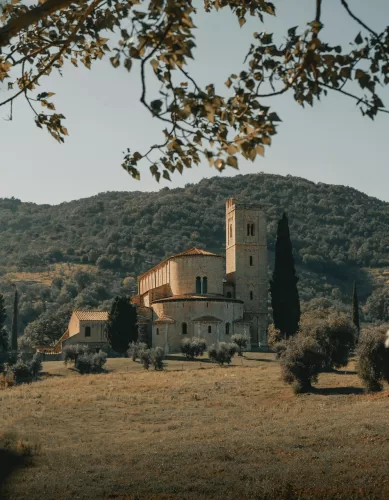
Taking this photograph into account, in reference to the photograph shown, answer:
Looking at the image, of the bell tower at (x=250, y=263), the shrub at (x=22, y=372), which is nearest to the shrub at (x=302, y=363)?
the shrub at (x=22, y=372)

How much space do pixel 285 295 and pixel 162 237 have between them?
86134 millimetres

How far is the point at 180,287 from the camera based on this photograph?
64.9 meters

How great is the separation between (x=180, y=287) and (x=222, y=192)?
121098 mm

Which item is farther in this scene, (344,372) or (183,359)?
(183,359)

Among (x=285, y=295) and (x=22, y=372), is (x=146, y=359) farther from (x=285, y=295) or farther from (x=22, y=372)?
(x=285, y=295)

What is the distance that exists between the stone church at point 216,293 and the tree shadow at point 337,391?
915 inches

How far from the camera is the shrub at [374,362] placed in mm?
35938

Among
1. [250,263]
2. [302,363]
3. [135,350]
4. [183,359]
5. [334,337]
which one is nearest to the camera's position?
[302,363]

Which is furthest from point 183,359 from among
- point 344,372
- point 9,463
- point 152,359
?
point 9,463

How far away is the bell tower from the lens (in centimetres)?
6619

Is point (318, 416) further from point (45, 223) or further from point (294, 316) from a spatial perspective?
point (45, 223)

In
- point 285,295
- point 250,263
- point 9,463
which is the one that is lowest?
point 9,463

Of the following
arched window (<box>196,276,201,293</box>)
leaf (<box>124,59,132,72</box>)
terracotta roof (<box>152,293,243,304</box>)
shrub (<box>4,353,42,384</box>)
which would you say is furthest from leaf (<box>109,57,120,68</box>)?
arched window (<box>196,276,201,293</box>)

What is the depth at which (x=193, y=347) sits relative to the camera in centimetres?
5709
